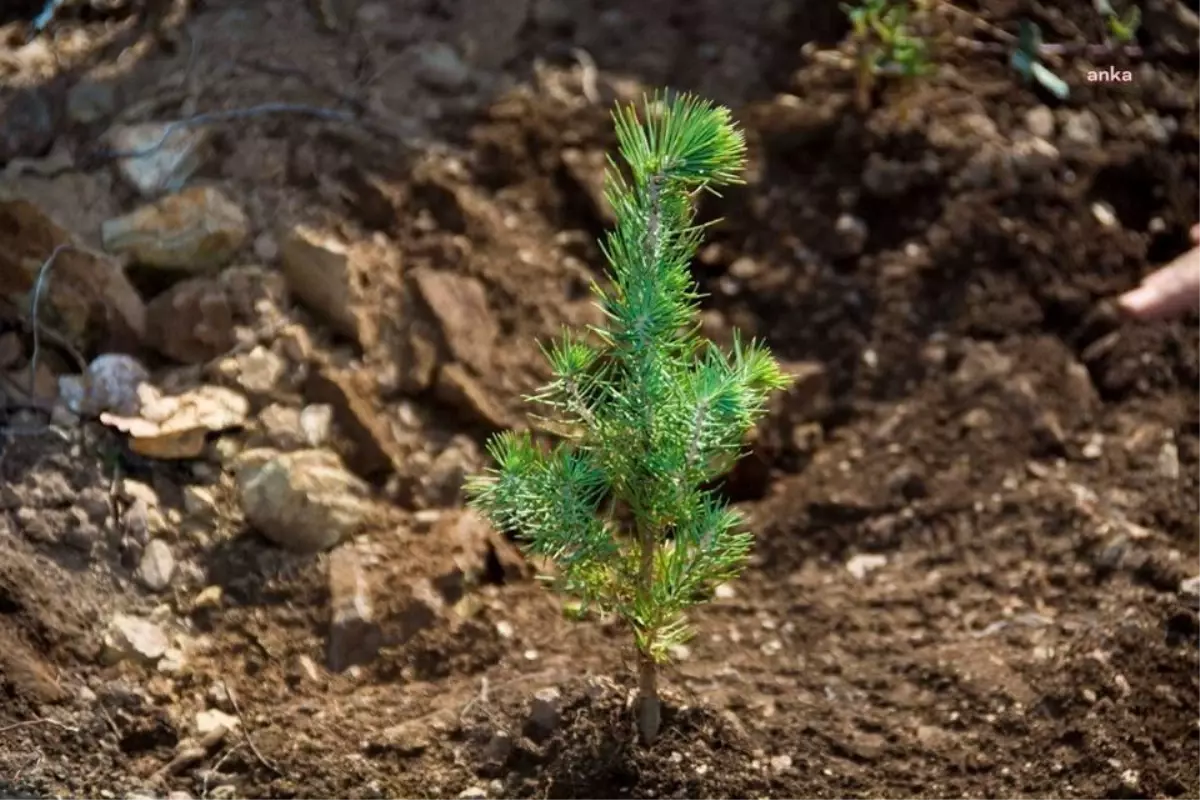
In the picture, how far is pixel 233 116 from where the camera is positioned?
2750 millimetres

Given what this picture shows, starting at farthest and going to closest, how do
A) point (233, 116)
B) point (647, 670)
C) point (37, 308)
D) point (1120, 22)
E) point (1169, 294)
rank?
point (1120, 22) → point (233, 116) → point (1169, 294) → point (37, 308) → point (647, 670)

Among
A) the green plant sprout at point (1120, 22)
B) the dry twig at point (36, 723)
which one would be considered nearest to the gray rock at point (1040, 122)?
the green plant sprout at point (1120, 22)

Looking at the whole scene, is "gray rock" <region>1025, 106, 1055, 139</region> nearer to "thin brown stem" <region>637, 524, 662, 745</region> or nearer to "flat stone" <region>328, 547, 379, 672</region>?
"thin brown stem" <region>637, 524, 662, 745</region>

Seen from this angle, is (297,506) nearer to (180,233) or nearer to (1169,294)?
(180,233)

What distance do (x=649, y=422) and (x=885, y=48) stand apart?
161 centimetres

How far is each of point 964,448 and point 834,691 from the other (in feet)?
2.11

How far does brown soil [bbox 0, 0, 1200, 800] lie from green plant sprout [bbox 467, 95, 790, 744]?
0.93ft

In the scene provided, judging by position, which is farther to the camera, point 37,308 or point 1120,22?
point 1120,22

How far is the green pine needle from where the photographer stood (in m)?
1.63

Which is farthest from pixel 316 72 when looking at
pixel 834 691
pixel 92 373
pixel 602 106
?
pixel 834 691

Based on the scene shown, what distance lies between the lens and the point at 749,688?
2.13 m

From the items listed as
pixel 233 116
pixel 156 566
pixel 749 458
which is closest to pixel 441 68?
pixel 233 116

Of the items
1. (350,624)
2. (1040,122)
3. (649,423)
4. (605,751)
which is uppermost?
(649,423)

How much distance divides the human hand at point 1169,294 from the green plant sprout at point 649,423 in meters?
1.19
